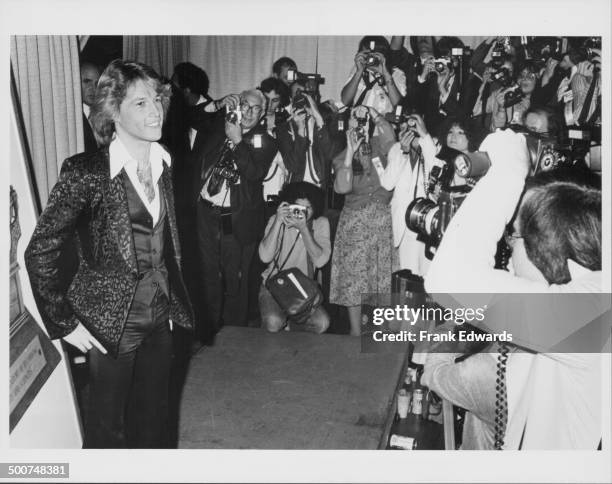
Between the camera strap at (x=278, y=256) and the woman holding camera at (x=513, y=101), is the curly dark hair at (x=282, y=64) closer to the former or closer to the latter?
the camera strap at (x=278, y=256)

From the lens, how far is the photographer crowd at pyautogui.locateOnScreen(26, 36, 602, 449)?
2025mm

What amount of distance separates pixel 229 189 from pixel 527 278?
3.38 ft

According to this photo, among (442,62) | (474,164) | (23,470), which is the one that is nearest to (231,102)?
(442,62)

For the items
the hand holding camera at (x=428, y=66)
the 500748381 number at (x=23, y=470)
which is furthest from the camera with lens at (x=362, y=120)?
the 500748381 number at (x=23, y=470)

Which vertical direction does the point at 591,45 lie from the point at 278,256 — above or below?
above

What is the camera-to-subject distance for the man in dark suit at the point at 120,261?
77.3 inches

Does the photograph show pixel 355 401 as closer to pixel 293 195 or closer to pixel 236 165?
pixel 293 195

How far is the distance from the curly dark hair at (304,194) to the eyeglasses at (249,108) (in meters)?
0.27

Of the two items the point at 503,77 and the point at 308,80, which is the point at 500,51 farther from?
the point at 308,80

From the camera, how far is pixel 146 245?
2.01m

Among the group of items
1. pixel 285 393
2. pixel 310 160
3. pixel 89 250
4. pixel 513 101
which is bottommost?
pixel 285 393

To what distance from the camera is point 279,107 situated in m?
2.26

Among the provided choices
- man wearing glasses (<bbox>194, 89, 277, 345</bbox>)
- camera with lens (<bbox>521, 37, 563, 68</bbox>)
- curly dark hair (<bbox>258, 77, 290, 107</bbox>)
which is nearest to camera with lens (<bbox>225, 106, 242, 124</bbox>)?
man wearing glasses (<bbox>194, 89, 277, 345</bbox>)

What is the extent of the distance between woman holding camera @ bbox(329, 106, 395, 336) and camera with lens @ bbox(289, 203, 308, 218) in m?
0.13
